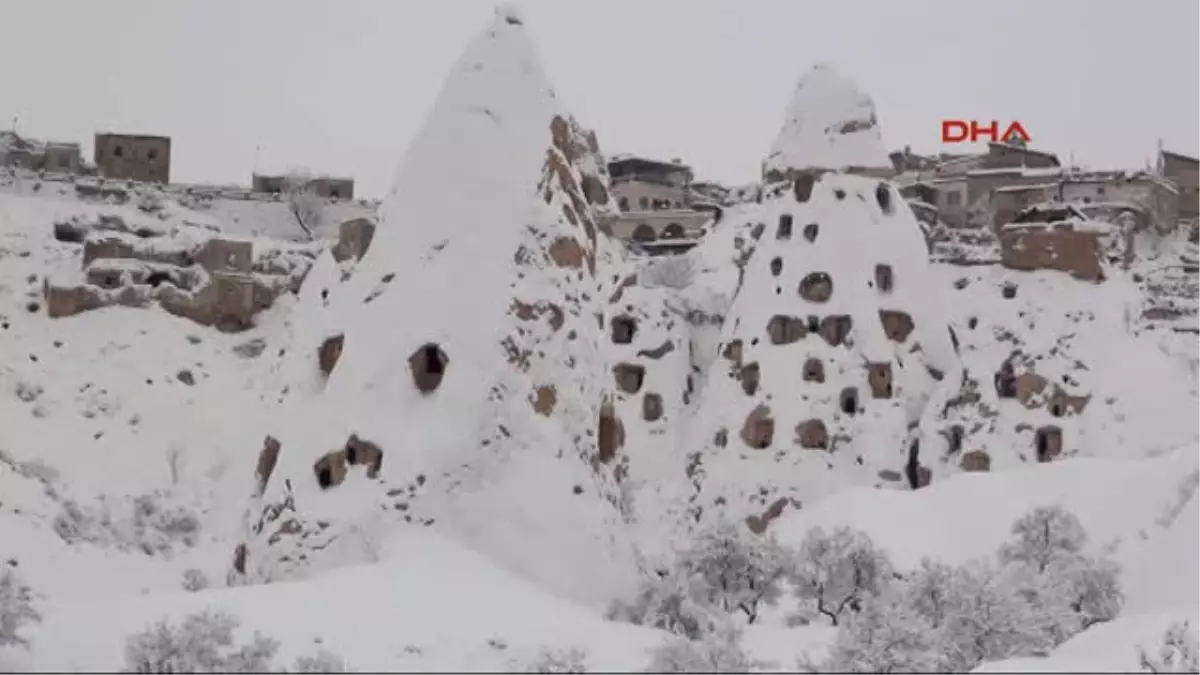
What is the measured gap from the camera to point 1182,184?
308ft

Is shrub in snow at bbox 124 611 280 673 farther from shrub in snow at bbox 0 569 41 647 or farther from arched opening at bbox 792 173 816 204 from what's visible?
arched opening at bbox 792 173 816 204

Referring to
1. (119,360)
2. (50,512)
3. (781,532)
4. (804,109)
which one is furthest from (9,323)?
(781,532)

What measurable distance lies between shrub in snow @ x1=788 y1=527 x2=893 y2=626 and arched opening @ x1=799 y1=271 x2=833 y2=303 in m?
27.3

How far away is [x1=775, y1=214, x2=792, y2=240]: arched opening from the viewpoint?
50156 millimetres

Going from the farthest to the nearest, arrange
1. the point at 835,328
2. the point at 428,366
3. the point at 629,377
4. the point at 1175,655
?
the point at 629,377 → the point at 835,328 → the point at 428,366 → the point at 1175,655

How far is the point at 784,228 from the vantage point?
5041cm

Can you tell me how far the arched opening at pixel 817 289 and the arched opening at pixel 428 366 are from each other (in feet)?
90.3

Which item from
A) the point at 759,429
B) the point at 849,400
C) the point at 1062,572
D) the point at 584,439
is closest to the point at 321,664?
the point at 584,439

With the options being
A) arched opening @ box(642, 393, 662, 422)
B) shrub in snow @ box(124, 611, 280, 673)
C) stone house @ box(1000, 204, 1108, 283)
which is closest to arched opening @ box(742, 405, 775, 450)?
arched opening @ box(642, 393, 662, 422)

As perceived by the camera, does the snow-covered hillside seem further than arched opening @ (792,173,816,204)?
No

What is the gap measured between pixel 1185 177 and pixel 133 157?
59.9 m

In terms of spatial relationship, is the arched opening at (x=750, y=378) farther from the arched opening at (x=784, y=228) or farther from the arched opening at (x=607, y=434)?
the arched opening at (x=607, y=434)

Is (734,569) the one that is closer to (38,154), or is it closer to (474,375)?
(474,375)

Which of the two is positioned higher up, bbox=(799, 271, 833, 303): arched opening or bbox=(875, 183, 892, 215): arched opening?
bbox=(875, 183, 892, 215): arched opening
